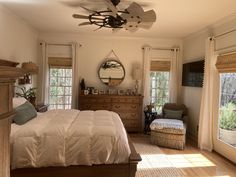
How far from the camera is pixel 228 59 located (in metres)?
3.82

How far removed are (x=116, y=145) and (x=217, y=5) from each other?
8.68ft

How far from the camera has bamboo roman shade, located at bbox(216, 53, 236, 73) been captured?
12.1 ft

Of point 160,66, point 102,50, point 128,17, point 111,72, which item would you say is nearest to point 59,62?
point 102,50

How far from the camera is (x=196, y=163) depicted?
145 inches

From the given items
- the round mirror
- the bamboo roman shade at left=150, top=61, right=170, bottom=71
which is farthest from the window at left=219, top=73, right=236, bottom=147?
the round mirror

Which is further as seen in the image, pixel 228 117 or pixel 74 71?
pixel 74 71

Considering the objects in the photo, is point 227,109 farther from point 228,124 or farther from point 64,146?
point 64,146

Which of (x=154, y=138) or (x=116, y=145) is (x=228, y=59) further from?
(x=116, y=145)

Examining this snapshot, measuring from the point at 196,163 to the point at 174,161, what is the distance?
37 centimetres

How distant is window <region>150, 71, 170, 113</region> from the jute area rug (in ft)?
5.38

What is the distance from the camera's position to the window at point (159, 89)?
607cm

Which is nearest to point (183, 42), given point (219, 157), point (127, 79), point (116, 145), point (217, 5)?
point (127, 79)

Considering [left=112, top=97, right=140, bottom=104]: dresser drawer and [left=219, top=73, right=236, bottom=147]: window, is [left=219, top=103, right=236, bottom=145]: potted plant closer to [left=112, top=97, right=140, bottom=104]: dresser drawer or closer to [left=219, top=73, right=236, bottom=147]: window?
[left=219, top=73, right=236, bottom=147]: window

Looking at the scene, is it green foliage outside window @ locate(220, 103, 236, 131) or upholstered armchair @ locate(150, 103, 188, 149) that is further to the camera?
upholstered armchair @ locate(150, 103, 188, 149)
